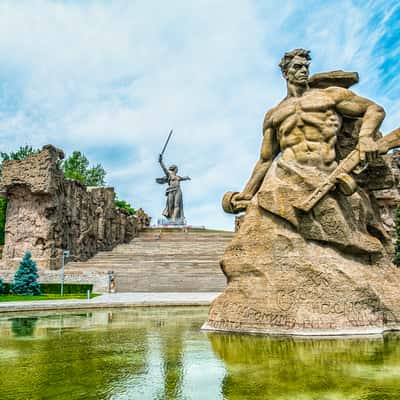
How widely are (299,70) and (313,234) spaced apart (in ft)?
8.31

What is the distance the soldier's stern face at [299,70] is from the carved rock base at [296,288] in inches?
82.0

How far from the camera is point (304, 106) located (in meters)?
6.82

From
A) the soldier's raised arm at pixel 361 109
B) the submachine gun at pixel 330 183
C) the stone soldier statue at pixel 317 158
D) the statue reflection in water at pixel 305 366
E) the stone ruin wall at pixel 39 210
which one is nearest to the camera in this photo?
the statue reflection in water at pixel 305 366

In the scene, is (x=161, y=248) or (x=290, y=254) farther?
(x=161, y=248)

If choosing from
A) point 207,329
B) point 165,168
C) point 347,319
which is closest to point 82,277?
point 207,329

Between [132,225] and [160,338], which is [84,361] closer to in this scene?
[160,338]

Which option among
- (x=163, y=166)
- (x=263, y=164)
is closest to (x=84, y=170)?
(x=163, y=166)

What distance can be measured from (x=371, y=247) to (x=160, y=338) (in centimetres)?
326

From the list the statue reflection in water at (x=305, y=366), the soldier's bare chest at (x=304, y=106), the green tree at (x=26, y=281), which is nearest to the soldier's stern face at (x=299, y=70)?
the soldier's bare chest at (x=304, y=106)

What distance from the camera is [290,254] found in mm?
6324

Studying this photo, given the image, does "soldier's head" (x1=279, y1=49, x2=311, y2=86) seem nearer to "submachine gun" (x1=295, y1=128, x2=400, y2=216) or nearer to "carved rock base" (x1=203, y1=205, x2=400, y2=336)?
"submachine gun" (x1=295, y1=128, x2=400, y2=216)

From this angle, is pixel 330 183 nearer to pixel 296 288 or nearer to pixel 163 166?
pixel 296 288

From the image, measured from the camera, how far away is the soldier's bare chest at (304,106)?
677 cm

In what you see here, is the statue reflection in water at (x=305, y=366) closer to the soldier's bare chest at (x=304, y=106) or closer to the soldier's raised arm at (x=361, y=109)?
the soldier's raised arm at (x=361, y=109)
